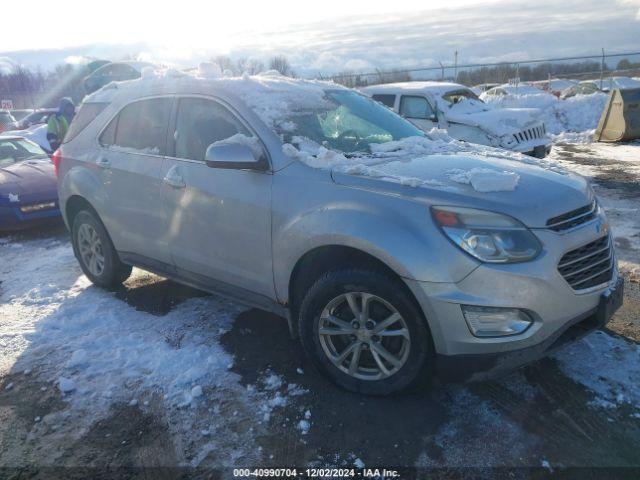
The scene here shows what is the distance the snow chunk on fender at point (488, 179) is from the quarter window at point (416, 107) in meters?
7.18

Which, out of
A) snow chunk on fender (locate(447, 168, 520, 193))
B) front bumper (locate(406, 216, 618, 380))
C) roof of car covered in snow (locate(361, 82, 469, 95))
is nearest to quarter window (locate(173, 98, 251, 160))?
snow chunk on fender (locate(447, 168, 520, 193))

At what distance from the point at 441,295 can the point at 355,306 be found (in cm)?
56

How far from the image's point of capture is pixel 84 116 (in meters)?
4.89

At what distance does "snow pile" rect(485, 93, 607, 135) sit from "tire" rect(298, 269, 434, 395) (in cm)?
1600

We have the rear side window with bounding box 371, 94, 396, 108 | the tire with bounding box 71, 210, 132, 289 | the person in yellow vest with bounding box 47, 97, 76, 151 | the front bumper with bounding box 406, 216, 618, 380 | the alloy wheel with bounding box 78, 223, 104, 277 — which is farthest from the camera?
the person in yellow vest with bounding box 47, 97, 76, 151

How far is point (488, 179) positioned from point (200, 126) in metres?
2.08

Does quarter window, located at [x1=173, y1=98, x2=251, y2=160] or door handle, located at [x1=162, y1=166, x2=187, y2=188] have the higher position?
quarter window, located at [x1=173, y1=98, x2=251, y2=160]

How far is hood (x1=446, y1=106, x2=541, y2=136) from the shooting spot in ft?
30.2

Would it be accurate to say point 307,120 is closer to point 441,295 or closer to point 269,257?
point 269,257

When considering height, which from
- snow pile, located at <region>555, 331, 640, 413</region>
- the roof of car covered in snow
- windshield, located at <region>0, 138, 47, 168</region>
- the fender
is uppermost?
the roof of car covered in snow

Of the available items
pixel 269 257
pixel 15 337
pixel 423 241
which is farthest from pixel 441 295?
pixel 15 337

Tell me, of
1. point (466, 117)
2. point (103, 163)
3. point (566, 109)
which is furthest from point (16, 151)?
point (566, 109)

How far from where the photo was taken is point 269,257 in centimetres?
329

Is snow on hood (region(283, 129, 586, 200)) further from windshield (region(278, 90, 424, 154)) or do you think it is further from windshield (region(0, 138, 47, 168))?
windshield (region(0, 138, 47, 168))
